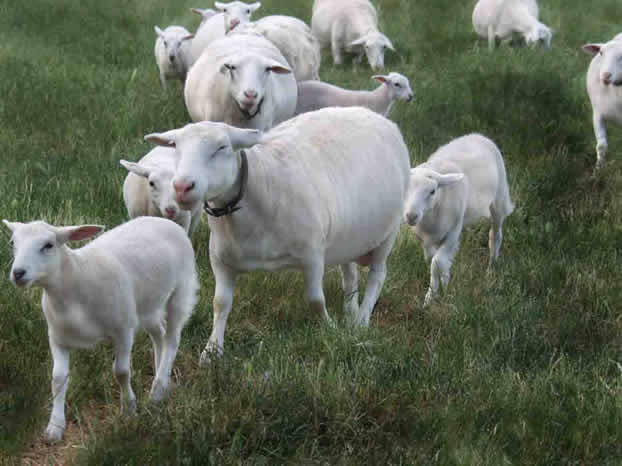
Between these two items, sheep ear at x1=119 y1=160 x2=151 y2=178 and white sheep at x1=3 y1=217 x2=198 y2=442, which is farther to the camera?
sheep ear at x1=119 y1=160 x2=151 y2=178

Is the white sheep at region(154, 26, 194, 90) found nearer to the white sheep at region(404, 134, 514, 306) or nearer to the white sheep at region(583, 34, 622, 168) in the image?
the white sheep at region(404, 134, 514, 306)

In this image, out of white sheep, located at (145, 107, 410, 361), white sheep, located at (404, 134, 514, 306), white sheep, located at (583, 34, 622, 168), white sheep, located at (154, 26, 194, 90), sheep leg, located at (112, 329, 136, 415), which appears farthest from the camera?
white sheep, located at (154, 26, 194, 90)

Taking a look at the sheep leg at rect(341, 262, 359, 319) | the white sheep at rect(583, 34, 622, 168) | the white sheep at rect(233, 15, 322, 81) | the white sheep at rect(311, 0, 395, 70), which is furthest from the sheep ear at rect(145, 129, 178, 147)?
the white sheep at rect(311, 0, 395, 70)

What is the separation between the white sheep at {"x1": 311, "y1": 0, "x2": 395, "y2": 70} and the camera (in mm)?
13453

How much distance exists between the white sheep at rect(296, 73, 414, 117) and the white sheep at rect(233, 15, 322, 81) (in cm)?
81

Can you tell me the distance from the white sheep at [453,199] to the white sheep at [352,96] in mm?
1937

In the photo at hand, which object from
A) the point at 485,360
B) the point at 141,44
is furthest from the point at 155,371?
the point at 141,44

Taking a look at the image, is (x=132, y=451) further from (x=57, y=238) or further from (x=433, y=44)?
(x=433, y=44)

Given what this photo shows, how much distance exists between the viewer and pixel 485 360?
4.55m

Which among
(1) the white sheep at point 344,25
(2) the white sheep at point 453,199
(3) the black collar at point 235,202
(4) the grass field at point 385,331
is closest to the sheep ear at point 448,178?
(2) the white sheep at point 453,199

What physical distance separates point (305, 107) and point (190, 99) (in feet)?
4.12

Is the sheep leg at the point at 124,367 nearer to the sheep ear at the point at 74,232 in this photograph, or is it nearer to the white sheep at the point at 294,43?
the sheep ear at the point at 74,232

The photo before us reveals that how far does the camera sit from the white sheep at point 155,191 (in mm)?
5645

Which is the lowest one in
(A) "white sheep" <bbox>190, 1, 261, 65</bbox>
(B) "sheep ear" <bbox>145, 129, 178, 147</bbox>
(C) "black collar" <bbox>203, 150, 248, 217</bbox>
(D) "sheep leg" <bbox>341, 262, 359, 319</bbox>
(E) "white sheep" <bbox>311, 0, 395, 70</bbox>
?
(E) "white sheep" <bbox>311, 0, 395, 70</bbox>
